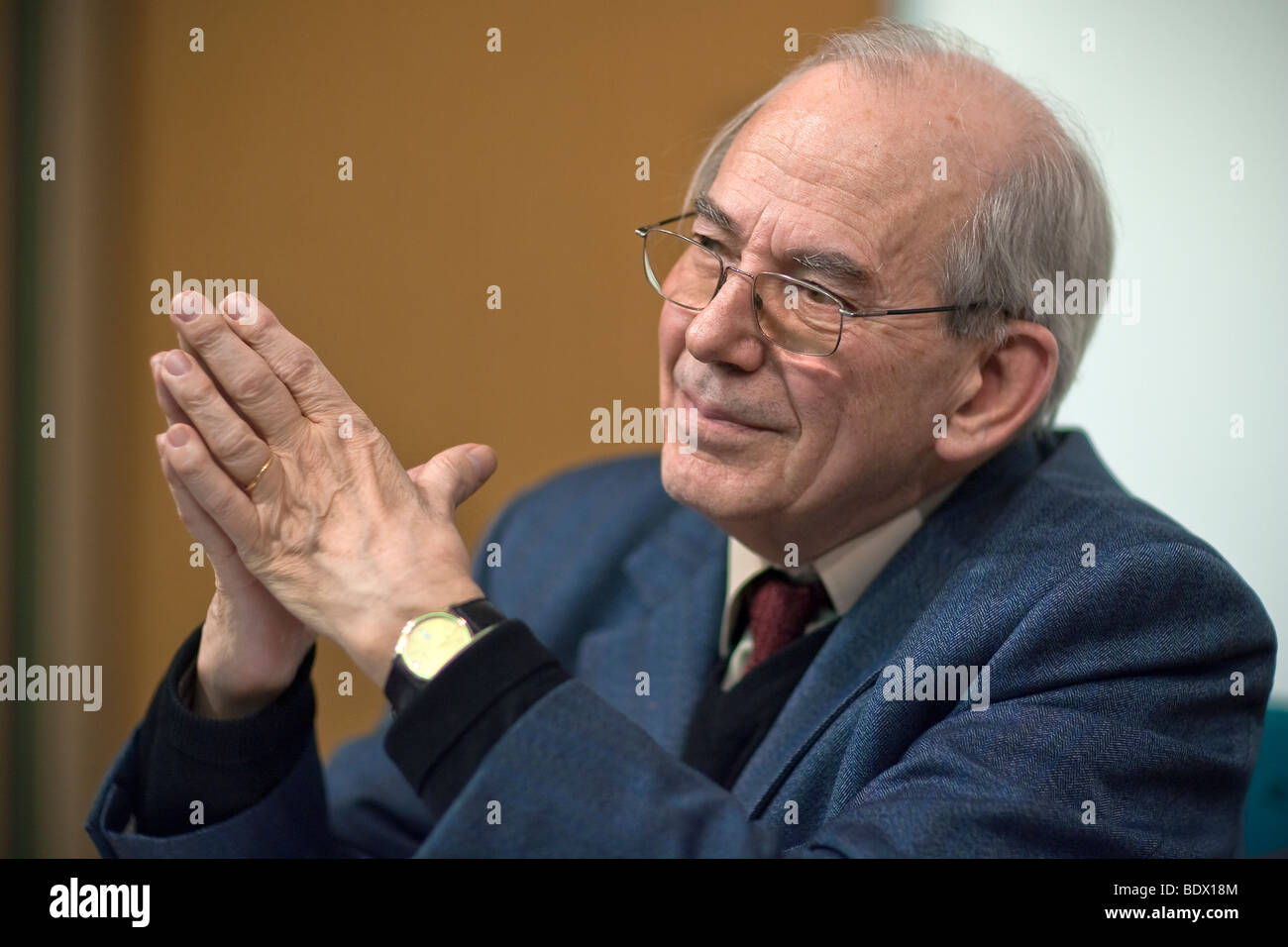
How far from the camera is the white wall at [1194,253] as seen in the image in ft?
6.30

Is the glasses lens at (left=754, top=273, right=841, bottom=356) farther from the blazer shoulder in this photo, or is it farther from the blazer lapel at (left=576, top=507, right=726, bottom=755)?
the blazer lapel at (left=576, top=507, right=726, bottom=755)

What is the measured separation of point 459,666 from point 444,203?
1.23 meters

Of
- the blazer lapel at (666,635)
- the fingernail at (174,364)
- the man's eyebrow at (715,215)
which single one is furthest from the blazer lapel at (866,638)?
the fingernail at (174,364)

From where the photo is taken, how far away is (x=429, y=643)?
93 cm

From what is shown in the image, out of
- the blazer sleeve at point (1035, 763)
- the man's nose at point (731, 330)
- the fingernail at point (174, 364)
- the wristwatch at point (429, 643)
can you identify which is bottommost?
the blazer sleeve at point (1035, 763)

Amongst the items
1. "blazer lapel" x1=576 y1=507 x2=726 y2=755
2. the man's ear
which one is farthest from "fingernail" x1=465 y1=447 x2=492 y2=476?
the man's ear

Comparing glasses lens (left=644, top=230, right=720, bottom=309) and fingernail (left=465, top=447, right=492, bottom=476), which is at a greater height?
glasses lens (left=644, top=230, right=720, bottom=309)

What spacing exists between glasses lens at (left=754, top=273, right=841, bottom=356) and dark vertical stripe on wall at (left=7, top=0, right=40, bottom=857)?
1.49m

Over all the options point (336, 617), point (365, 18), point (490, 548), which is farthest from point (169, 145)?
point (336, 617)

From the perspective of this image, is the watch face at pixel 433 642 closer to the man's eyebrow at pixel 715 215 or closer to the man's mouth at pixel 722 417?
the man's mouth at pixel 722 417

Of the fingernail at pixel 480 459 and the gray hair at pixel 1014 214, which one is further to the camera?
the gray hair at pixel 1014 214

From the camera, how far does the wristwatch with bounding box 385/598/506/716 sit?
2.99 feet

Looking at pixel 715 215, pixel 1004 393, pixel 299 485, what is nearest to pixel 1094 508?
pixel 1004 393

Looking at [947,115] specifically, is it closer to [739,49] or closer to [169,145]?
[739,49]
